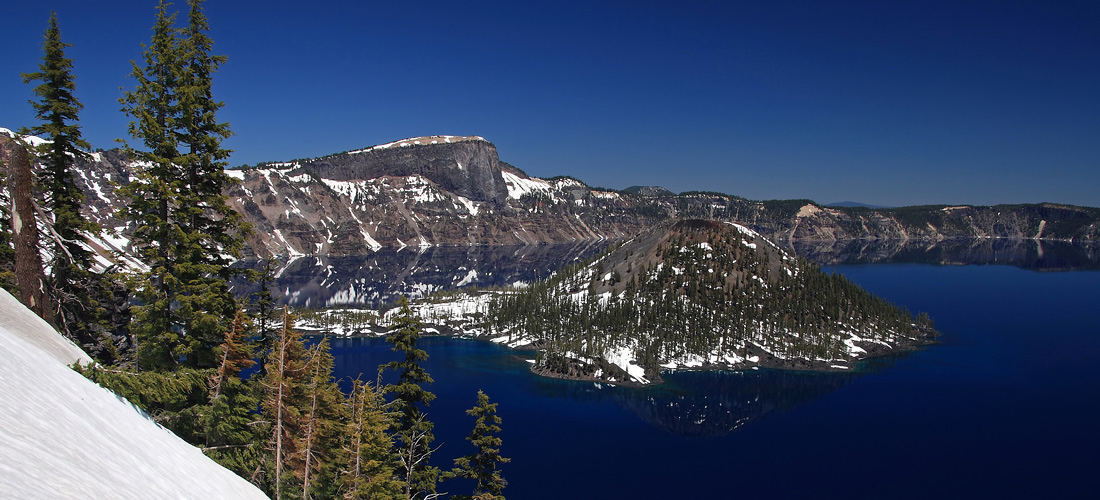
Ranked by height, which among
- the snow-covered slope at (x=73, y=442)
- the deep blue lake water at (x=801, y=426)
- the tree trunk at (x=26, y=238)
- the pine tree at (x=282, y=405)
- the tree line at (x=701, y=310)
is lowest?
the deep blue lake water at (x=801, y=426)

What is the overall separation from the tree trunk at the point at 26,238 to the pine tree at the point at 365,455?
1163 cm

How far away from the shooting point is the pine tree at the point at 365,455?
23859mm

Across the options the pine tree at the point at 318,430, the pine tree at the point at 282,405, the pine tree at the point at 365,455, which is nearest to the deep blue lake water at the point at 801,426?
the pine tree at the point at 365,455

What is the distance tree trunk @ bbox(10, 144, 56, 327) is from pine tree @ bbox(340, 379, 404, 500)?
11627 millimetres

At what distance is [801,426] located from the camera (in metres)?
83.2

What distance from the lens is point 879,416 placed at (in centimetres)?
8731

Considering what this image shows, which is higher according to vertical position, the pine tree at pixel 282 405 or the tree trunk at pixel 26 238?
the tree trunk at pixel 26 238

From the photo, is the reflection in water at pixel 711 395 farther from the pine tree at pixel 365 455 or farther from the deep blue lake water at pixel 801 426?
the pine tree at pixel 365 455

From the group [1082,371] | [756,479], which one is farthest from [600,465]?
[1082,371]

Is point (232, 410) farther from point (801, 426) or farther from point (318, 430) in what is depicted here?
point (801, 426)

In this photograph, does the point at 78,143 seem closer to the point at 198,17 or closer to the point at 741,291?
the point at 198,17

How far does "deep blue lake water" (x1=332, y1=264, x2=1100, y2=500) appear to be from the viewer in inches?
2530

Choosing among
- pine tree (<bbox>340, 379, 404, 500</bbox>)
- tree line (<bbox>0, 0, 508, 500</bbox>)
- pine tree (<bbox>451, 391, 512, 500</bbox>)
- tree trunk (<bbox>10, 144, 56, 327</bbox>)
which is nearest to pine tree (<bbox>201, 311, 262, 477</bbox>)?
tree line (<bbox>0, 0, 508, 500</bbox>)

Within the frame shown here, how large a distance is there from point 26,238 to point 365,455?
14681mm
